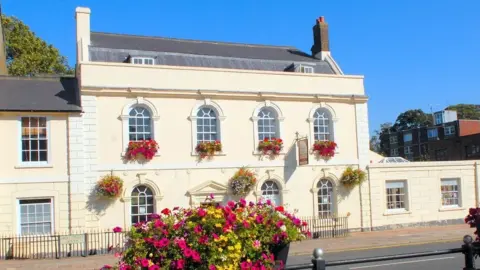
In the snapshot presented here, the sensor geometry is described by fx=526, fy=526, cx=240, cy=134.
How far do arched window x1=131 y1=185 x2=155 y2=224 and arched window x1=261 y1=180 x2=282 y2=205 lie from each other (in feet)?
16.5

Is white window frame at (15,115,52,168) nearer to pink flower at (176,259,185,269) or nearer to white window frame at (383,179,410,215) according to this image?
white window frame at (383,179,410,215)

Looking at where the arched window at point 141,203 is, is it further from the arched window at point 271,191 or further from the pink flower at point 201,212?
the pink flower at point 201,212

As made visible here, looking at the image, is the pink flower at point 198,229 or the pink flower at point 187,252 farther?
the pink flower at point 198,229

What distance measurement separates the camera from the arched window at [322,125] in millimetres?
24500

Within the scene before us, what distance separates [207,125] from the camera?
74.6 feet

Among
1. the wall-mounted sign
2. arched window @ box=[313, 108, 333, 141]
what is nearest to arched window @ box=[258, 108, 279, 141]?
the wall-mounted sign

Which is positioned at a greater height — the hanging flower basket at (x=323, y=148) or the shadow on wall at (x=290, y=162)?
the hanging flower basket at (x=323, y=148)

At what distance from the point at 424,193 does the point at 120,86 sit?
1571 centimetres

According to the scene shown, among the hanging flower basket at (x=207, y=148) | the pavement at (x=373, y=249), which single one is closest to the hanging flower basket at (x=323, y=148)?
the pavement at (x=373, y=249)

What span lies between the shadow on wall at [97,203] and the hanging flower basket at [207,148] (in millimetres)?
4085

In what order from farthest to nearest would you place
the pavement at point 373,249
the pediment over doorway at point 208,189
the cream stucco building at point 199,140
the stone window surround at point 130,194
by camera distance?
the pediment over doorway at point 208,189
the stone window surround at point 130,194
the cream stucco building at point 199,140
the pavement at point 373,249

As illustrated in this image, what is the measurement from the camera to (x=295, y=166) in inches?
933

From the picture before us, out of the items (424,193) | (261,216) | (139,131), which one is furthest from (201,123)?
(261,216)

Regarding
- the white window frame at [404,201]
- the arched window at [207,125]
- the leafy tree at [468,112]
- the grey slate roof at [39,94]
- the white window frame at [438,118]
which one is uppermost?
the leafy tree at [468,112]
